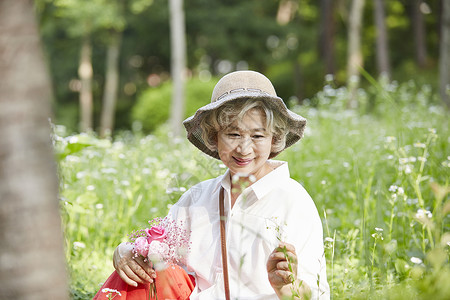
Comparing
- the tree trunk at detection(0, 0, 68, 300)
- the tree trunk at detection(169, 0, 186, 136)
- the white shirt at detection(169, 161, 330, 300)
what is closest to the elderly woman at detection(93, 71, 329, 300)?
the white shirt at detection(169, 161, 330, 300)

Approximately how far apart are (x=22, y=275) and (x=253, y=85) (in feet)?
4.34

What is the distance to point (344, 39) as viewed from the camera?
27.0 metres

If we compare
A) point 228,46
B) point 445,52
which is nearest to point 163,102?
point 228,46

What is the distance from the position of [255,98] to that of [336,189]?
250 cm

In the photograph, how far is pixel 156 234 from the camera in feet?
6.95

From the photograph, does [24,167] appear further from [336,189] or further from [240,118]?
[336,189]

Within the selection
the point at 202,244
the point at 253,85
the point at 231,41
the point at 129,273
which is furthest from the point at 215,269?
the point at 231,41

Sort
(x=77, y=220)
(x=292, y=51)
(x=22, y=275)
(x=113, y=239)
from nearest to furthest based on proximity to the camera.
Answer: (x=22, y=275)
(x=113, y=239)
(x=77, y=220)
(x=292, y=51)

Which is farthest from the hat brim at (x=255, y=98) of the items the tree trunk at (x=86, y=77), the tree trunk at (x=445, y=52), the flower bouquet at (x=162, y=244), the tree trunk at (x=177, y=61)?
the tree trunk at (x=86, y=77)

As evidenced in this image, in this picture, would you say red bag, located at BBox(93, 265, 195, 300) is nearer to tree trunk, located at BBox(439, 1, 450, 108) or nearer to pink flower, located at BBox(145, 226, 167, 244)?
pink flower, located at BBox(145, 226, 167, 244)

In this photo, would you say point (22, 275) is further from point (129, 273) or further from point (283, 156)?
point (283, 156)

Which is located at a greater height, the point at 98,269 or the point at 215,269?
the point at 215,269

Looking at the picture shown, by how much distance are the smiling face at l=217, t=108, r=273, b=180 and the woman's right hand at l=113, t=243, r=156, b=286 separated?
1.78 feet

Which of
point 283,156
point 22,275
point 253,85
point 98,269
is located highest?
point 253,85
